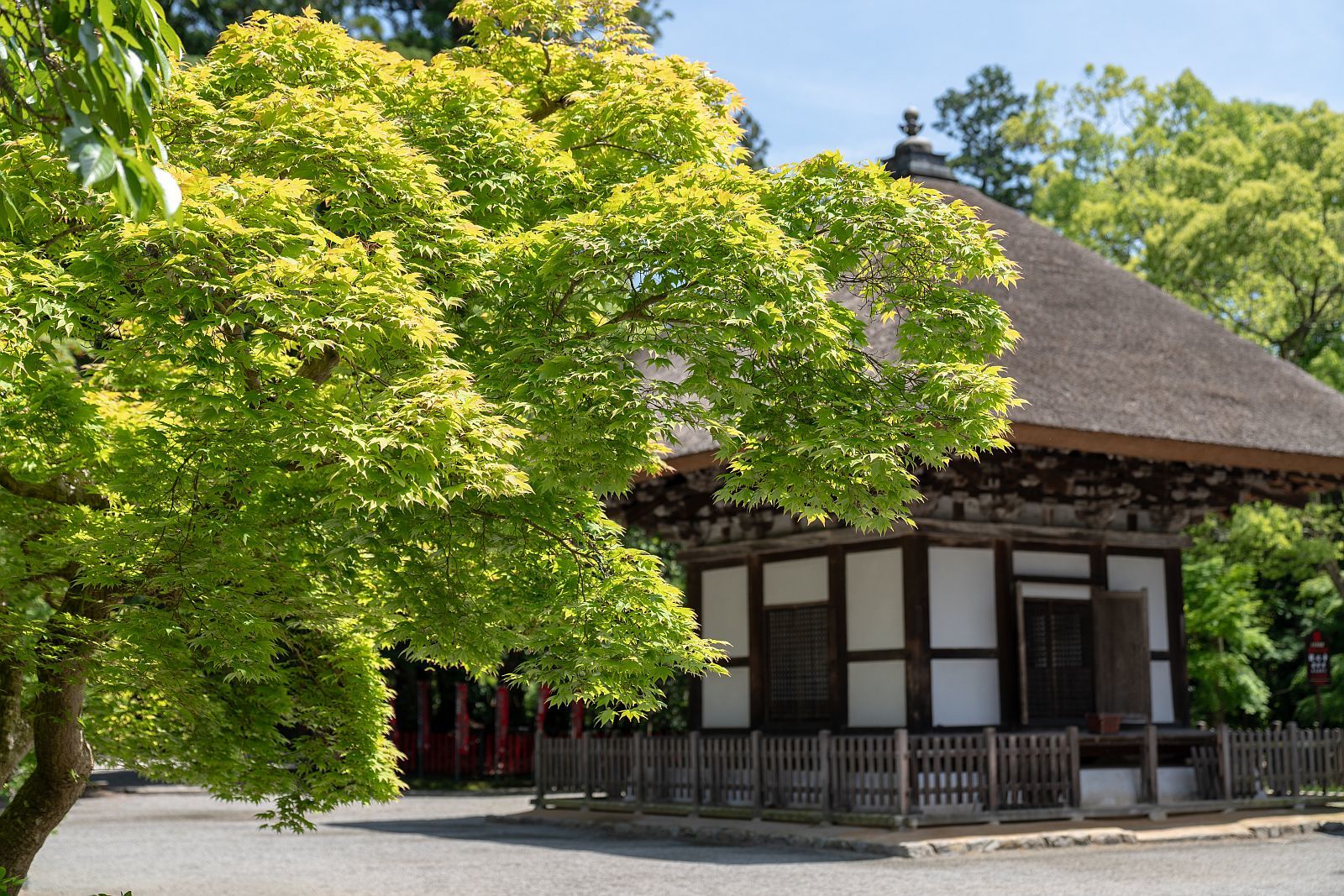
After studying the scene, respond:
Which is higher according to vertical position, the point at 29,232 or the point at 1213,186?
the point at 1213,186

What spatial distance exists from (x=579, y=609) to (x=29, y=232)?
2856 millimetres

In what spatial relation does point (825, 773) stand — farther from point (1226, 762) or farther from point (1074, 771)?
point (1226, 762)

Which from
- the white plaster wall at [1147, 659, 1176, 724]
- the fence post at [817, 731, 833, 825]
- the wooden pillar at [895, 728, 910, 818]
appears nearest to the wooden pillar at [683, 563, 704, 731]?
the fence post at [817, 731, 833, 825]

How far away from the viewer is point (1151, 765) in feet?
49.8

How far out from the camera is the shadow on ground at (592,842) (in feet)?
40.4

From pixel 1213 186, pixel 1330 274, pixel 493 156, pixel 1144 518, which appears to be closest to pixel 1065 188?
pixel 1213 186

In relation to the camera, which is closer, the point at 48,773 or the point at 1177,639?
the point at 48,773

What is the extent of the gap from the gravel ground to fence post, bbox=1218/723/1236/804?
4.57 ft

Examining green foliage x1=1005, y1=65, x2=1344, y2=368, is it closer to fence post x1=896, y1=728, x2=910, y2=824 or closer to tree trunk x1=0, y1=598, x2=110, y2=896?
fence post x1=896, y1=728, x2=910, y2=824

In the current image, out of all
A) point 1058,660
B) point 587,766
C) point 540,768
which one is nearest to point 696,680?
point 587,766

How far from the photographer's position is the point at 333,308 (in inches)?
213

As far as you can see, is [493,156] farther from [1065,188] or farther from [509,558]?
[1065,188]

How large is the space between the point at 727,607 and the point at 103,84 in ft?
47.0

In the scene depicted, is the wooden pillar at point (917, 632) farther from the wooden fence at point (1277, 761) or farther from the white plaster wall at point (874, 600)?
the wooden fence at point (1277, 761)
